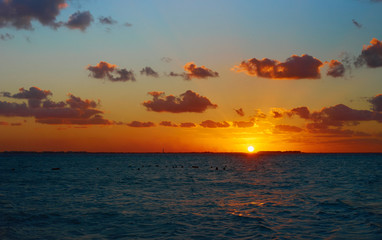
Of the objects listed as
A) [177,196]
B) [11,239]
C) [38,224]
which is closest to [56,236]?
[11,239]

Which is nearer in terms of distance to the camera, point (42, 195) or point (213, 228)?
point (213, 228)

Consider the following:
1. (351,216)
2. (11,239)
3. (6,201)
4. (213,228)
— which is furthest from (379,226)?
(6,201)

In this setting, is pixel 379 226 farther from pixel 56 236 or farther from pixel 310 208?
pixel 56 236

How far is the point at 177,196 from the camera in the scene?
158 ft

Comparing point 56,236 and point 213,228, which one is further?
point 213,228

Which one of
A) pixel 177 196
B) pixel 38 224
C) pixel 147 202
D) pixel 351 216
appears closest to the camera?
pixel 38 224

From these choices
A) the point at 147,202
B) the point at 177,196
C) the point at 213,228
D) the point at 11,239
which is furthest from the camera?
the point at 177,196

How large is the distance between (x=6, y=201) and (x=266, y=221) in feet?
104

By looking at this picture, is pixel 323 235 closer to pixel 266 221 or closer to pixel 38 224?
pixel 266 221

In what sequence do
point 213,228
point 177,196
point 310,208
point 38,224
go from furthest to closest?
point 177,196
point 310,208
point 38,224
point 213,228

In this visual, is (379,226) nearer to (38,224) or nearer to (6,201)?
(38,224)

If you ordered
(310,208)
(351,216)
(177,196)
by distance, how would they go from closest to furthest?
(351,216), (310,208), (177,196)

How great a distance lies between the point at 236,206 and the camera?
39.2 meters

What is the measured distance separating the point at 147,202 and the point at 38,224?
1389 centimetres
